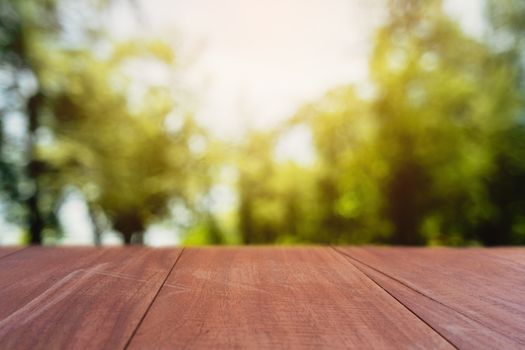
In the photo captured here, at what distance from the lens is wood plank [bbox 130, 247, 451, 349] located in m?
0.57

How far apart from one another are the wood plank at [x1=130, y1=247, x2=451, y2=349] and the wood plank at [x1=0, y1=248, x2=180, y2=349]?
0.04 m

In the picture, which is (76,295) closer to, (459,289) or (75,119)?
(459,289)

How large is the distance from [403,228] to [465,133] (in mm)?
2657

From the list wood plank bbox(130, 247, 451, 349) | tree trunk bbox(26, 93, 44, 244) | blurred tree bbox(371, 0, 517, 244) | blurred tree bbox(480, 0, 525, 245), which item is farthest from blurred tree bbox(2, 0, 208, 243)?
wood plank bbox(130, 247, 451, 349)

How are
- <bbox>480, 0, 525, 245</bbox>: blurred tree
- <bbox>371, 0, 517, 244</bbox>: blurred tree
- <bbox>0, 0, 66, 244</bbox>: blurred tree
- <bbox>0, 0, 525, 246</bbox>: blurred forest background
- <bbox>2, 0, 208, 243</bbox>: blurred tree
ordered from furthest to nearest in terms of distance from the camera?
<bbox>371, 0, 517, 244</bbox>: blurred tree < <bbox>480, 0, 525, 245</bbox>: blurred tree < <bbox>0, 0, 525, 246</bbox>: blurred forest background < <bbox>2, 0, 208, 243</bbox>: blurred tree < <bbox>0, 0, 66, 244</bbox>: blurred tree

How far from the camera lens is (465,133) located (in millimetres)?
11117

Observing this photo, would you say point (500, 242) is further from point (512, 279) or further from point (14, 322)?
point (14, 322)

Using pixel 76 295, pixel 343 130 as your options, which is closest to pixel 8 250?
pixel 76 295

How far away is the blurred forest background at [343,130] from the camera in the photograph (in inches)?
409

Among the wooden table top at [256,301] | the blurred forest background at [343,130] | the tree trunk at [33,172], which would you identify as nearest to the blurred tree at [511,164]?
the blurred forest background at [343,130]

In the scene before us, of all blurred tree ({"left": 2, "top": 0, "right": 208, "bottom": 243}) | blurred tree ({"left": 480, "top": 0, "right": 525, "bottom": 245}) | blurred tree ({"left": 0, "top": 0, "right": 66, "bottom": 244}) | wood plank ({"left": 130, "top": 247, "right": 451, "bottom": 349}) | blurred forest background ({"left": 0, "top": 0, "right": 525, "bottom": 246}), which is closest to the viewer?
wood plank ({"left": 130, "top": 247, "right": 451, "bottom": 349})

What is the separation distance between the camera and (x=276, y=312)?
0.68 m

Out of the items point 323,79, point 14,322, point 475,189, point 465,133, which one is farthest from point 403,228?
point 14,322

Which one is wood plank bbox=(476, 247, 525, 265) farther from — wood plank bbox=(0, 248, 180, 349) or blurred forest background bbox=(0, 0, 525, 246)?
blurred forest background bbox=(0, 0, 525, 246)
